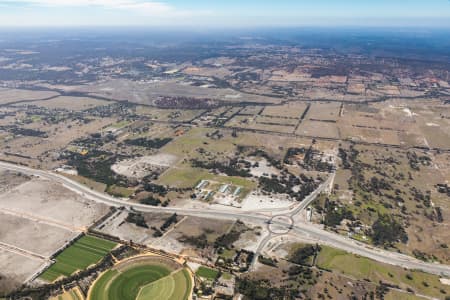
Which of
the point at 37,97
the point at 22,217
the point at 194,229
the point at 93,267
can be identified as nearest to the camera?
the point at 93,267

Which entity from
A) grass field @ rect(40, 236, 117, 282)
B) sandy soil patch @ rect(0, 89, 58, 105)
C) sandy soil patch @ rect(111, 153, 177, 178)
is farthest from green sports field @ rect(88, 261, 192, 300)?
sandy soil patch @ rect(0, 89, 58, 105)

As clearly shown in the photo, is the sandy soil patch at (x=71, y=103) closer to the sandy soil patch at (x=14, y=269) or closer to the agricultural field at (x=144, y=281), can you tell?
the sandy soil patch at (x=14, y=269)

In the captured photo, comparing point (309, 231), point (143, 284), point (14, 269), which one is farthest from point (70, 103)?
point (309, 231)

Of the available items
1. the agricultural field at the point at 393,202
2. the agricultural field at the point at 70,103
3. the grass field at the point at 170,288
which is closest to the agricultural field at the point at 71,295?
the grass field at the point at 170,288

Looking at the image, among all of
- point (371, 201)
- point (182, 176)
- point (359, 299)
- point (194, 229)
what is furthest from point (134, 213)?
point (371, 201)

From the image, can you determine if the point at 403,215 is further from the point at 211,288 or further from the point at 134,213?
the point at 134,213

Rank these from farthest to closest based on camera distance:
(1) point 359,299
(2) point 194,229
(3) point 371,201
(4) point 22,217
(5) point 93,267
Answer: (3) point 371,201, (4) point 22,217, (2) point 194,229, (5) point 93,267, (1) point 359,299

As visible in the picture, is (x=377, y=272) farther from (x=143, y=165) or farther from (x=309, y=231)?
(x=143, y=165)

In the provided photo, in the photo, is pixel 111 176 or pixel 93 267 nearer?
pixel 93 267
